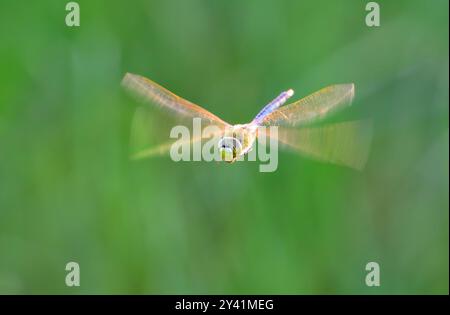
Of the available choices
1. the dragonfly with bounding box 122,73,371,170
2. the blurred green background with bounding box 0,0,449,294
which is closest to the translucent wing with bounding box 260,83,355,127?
the dragonfly with bounding box 122,73,371,170

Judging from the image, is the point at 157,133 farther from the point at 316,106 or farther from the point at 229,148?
the point at 316,106

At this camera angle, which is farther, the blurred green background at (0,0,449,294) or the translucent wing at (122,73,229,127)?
the blurred green background at (0,0,449,294)

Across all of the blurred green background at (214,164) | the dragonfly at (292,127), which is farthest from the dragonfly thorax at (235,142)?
the blurred green background at (214,164)

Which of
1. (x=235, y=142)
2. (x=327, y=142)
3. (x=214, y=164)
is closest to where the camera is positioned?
(x=327, y=142)

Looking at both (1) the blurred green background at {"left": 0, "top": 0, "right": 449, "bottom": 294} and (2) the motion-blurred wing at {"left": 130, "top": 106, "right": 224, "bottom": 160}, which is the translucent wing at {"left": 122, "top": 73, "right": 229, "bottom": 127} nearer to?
(2) the motion-blurred wing at {"left": 130, "top": 106, "right": 224, "bottom": 160}

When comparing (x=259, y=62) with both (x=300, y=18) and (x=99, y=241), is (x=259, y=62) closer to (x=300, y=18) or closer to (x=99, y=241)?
(x=300, y=18)

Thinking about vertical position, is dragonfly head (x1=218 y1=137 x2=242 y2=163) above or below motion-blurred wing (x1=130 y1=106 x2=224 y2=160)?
below

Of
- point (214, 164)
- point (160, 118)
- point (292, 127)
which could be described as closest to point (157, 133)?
point (160, 118)
